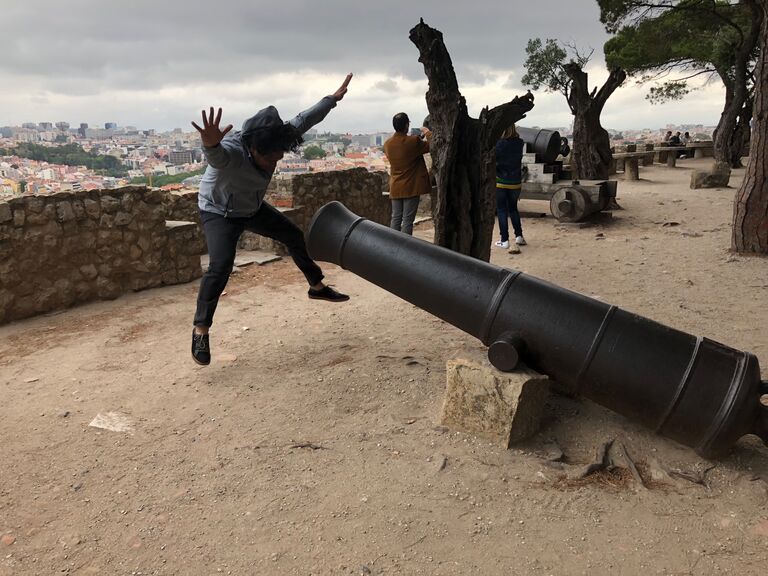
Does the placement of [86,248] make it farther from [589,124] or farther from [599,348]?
[589,124]

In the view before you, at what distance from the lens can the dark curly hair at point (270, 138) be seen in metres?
3.52

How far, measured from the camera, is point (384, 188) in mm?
11703

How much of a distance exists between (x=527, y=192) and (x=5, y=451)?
9.22 metres

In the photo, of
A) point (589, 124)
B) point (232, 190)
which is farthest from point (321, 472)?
point (589, 124)

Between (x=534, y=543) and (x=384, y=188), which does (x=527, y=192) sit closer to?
(x=384, y=188)

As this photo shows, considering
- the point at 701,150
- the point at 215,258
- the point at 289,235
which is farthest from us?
the point at 701,150

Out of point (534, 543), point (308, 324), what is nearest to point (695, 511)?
point (534, 543)

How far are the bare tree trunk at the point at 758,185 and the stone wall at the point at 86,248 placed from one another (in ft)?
21.5

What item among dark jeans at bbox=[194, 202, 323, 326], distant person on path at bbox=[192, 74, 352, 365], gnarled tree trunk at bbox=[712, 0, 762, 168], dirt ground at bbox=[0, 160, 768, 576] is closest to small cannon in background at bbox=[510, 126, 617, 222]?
dirt ground at bbox=[0, 160, 768, 576]

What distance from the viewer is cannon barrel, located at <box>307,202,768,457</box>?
2418 mm

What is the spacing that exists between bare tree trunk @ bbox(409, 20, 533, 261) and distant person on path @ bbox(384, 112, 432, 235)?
1472 mm

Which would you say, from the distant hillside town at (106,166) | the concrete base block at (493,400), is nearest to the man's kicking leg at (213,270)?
the concrete base block at (493,400)

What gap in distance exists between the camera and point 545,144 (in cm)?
1042

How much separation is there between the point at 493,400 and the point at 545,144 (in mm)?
8497
